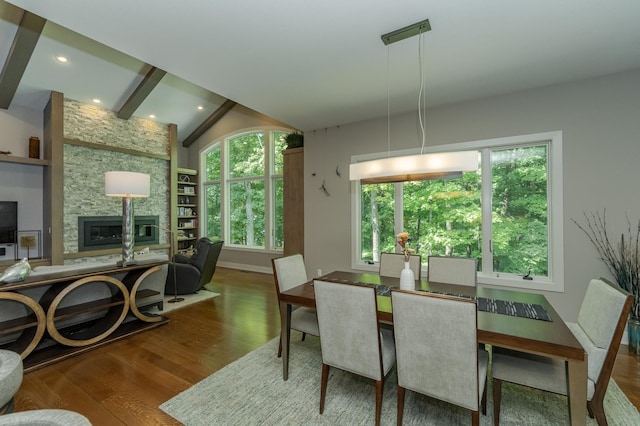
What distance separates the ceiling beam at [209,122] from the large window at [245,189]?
0.54 metres

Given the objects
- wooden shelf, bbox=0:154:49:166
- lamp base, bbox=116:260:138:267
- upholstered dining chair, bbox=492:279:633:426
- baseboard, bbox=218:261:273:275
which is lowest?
baseboard, bbox=218:261:273:275

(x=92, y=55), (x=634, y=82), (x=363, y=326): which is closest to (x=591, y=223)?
(x=634, y=82)

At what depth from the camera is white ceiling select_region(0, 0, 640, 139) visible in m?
2.07

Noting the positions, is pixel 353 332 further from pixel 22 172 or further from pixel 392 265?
pixel 22 172

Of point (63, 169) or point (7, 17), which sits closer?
point (7, 17)

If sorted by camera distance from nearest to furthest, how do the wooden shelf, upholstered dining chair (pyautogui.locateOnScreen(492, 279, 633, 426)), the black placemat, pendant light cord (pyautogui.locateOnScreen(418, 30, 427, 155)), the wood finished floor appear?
upholstered dining chair (pyautogui.locateOnScreen(492, 279, 633, 426)) → the black placemat → the wood finished floor → pendant light cord (pyautogui.locateOnScreen(418, 30, 427, 155)) → the wooden shelf

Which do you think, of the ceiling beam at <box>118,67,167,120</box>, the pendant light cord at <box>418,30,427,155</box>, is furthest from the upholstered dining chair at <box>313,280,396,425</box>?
the ceiling beam at <box>118,67,167,120</box>

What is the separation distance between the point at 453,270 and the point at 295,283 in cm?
157

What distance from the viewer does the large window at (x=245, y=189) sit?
6.59 metres

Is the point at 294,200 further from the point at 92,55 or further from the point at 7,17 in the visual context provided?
the point at 7,17

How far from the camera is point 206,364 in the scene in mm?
2588

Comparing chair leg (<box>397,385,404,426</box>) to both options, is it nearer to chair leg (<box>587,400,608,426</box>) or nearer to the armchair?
chair leg (<box>587,400,608,426</box>)

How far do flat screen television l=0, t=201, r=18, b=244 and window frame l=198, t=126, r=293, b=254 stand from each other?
138 inches

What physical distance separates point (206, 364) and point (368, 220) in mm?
3036
